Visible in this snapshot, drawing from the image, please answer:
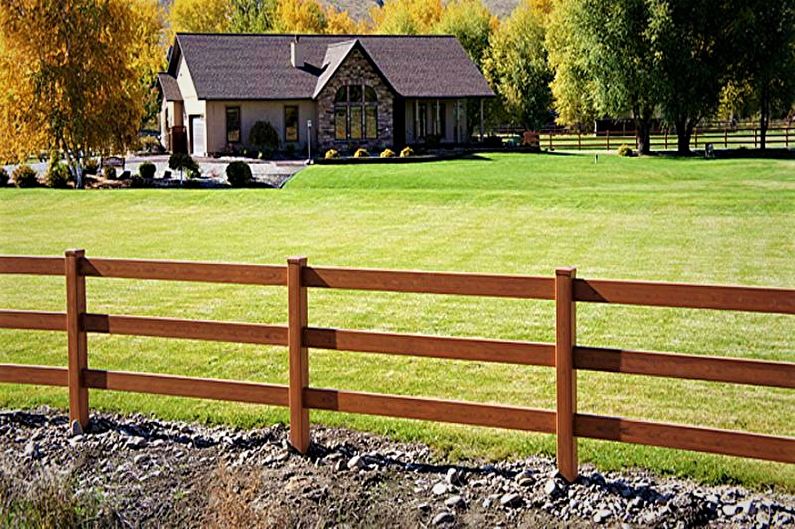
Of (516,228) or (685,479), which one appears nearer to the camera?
(685,479)

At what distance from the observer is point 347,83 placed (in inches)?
2002

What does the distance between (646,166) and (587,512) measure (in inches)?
1502

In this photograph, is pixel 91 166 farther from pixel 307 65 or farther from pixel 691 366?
pixel 691 366

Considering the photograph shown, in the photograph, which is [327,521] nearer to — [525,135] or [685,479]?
[685,479]

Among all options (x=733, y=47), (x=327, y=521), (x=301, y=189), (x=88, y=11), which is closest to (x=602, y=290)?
(x=327, y=521)

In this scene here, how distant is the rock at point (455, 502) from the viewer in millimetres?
6445

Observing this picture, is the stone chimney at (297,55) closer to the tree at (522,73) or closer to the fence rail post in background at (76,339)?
the tree at (522,73)

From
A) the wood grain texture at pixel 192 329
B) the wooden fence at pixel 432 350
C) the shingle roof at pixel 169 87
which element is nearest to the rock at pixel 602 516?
the wooden fence at pixel 432 350

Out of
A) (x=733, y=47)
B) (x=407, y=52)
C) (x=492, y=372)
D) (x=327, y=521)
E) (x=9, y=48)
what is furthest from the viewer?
(x=407, y=52)

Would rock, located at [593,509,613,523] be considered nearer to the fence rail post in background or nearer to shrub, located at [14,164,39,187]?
the fence rail post in background

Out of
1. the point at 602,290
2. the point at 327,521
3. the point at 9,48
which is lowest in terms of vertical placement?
the point at 327,521

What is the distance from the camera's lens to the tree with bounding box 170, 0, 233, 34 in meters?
85.1

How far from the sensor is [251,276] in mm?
7453

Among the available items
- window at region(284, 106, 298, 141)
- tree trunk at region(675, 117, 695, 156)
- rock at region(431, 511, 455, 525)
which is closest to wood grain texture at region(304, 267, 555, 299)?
rock at region(431, 511, 455, 525)
